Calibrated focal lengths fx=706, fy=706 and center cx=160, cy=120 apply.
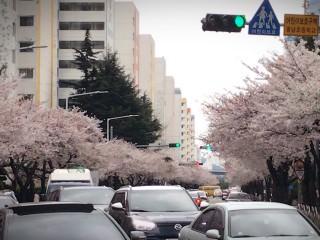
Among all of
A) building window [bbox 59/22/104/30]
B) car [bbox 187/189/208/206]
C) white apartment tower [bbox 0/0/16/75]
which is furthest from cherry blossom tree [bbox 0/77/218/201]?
building window [bbox 59/22/104/30]

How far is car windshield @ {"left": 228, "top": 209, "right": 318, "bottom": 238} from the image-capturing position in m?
10.2

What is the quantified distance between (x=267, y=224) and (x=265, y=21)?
8.61m

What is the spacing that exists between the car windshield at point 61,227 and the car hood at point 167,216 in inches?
259

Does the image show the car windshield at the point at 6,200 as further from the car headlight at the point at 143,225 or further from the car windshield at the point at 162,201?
the car headlight at the point at 143,225

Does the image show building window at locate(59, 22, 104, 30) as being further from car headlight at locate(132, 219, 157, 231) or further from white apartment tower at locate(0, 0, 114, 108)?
car headlight at locate(132, 219, 157, 231)

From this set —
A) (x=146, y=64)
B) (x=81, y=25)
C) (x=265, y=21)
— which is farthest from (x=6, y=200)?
(x=146, y=64)

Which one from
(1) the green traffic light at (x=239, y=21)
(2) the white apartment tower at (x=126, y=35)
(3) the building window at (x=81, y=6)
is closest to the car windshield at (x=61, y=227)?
(1) the green traffic light at (x=239, y=21)

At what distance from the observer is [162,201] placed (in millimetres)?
15289

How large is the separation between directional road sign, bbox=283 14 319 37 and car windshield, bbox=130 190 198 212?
551 cm

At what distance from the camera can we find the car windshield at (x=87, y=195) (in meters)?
20.0

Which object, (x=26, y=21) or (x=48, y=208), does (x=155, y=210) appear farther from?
(x=26, y=21)

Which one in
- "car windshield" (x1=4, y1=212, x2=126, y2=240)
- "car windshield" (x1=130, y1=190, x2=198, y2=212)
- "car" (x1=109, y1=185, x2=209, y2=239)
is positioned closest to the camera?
"car windshield" (x1=4, y1=212, x2=126, y2=240)

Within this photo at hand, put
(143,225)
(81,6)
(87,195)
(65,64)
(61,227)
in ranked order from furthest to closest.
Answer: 1. (81,6)
2. (65,64)
3. (87,195)
4. (143,225)
5. (61,227)

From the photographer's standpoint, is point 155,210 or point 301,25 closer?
point 155,210
